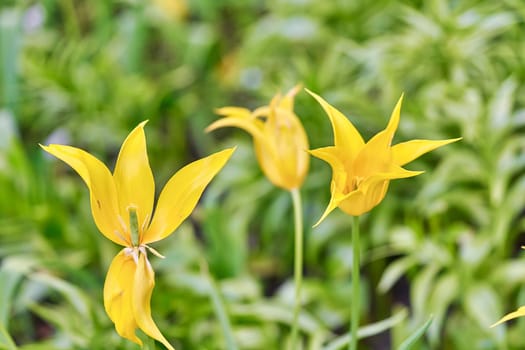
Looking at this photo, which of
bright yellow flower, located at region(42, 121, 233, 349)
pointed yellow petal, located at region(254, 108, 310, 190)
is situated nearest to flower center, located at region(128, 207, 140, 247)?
bright yellow flower, located at region(42, 121, 233, 349)

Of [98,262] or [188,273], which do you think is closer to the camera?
[188,273]

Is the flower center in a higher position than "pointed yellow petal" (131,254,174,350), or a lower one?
higher

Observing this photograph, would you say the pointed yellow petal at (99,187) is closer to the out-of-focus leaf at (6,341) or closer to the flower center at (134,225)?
the flower center at (134,225)

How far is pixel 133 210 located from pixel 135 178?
5 centimetres

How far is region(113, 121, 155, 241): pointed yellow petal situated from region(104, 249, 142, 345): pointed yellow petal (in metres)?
0.04

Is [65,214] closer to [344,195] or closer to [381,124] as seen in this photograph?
[381,124]

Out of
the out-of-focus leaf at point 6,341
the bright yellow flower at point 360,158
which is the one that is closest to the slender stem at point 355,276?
the bright yellow flower at point 360,158

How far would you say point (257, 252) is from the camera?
1847 millimetres

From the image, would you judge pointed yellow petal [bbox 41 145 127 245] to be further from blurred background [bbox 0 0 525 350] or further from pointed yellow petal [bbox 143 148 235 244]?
blurred background [bbox 0 0 525 350]

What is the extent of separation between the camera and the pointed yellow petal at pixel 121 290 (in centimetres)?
68

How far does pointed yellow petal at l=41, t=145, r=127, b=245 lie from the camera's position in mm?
666

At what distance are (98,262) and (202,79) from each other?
0.72m

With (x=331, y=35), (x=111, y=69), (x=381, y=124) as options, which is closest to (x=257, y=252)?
(x=381, y=124)

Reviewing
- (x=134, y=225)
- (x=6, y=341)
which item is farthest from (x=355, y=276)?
(x=6, y=341)
